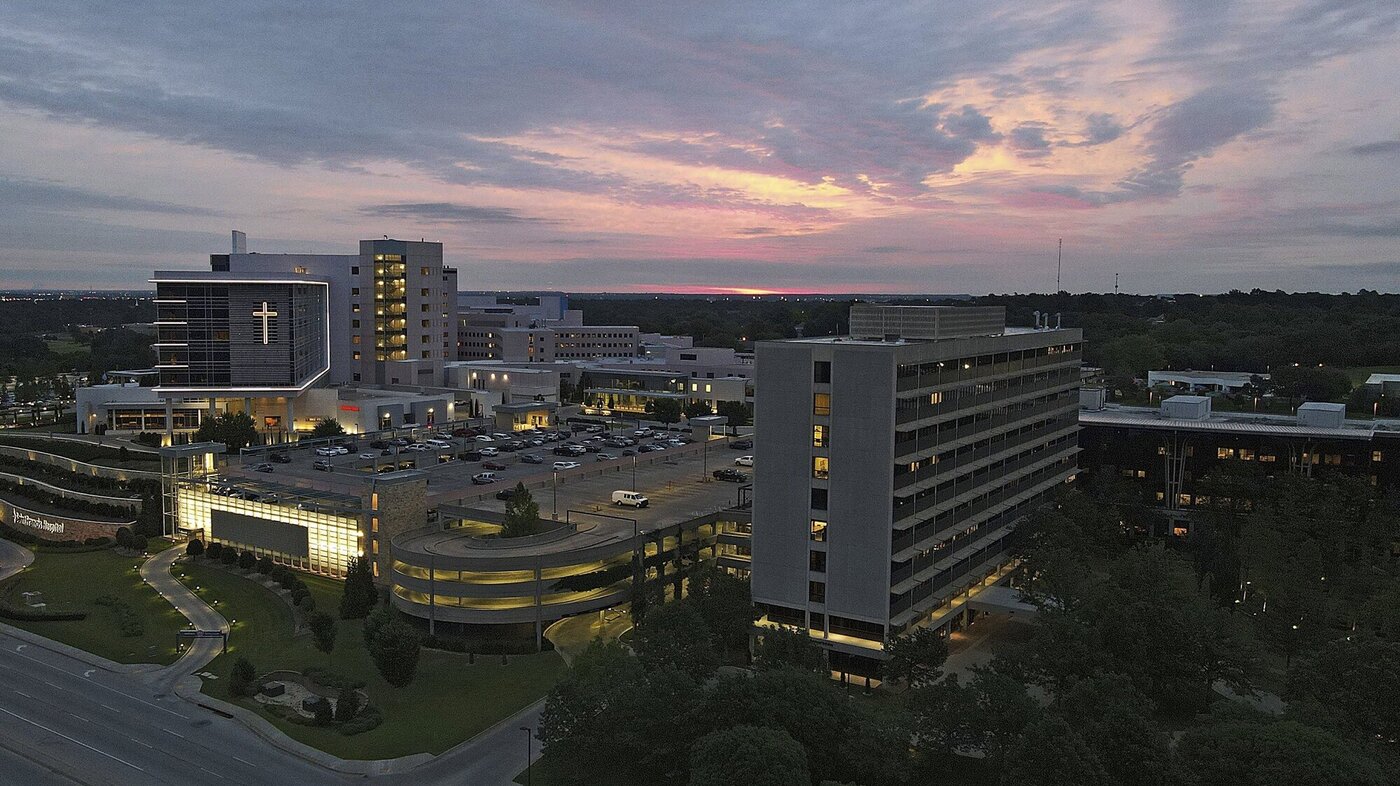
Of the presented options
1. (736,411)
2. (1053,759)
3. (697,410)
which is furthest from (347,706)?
(697,410)

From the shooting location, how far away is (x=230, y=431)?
349 feet

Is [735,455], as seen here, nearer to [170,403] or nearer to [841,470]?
[841,470]

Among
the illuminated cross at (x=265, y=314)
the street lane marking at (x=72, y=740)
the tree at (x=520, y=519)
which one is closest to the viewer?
the street lane marking at (x=72, y=740)

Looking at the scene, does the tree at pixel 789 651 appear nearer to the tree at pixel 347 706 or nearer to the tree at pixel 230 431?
the tree at pixel 347 706

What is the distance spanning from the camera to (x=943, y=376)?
2290 inches

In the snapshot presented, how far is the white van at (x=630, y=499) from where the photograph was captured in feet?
248

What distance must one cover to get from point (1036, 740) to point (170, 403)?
115 meters

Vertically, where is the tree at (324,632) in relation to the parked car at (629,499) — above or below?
below

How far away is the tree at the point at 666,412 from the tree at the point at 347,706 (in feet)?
298

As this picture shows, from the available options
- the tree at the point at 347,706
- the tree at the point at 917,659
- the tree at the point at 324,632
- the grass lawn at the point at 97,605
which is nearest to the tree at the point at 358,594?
the tree at the point at 324,632

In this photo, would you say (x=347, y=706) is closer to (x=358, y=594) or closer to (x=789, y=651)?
(x=358, y=594)

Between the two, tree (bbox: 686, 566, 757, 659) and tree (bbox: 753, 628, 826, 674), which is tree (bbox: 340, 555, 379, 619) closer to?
tree (bbox: 686, 566, 757, 659)

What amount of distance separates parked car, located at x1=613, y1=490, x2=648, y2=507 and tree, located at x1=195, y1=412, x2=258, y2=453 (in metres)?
52.7

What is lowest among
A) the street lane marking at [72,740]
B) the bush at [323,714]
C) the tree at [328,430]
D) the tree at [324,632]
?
the street lane marking at [72,740]
